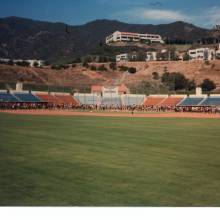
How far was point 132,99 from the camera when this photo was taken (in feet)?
48.3

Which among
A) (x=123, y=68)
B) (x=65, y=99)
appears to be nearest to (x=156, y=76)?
(x=123, y=68)

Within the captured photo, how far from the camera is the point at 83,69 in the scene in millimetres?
12742

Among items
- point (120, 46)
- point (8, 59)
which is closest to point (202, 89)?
point (120, 46)

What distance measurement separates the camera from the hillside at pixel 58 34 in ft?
23.5

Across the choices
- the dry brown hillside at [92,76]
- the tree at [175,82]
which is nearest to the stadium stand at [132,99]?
the dry brown hillside at [92,76]

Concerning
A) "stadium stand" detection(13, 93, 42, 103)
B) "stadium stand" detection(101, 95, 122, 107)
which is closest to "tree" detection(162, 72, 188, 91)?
"stadium stand" detection(101, 95, 122, 107)

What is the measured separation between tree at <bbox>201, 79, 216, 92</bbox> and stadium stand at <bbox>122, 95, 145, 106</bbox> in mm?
2134

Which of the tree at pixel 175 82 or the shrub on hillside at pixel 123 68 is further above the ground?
the shrub on hillside at pixel 123 68

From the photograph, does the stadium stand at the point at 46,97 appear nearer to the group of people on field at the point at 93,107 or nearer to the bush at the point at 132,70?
the group of people on field at the point at 93,107

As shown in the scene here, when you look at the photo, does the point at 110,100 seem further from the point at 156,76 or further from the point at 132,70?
the point at 156,76

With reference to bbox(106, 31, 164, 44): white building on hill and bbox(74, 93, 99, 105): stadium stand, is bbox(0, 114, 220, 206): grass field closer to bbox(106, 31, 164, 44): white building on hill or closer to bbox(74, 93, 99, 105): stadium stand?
bbox(106, 31, 164, 44): white building on hill

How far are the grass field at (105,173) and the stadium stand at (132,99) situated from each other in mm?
6373

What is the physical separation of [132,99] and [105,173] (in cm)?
911

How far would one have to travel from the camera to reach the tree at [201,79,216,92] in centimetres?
1366
